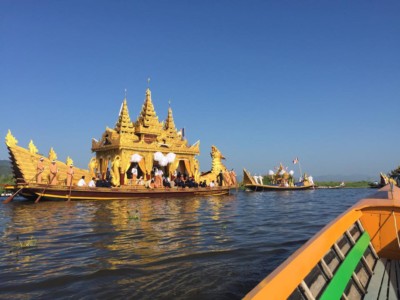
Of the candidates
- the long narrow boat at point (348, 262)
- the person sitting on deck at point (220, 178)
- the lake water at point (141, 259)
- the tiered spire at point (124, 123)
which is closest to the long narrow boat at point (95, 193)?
the tiered spire at point (124, 123)

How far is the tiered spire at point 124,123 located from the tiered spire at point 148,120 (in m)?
1.06

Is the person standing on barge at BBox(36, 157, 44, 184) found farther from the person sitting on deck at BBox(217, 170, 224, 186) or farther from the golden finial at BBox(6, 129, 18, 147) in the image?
the person sitting on deck at BBox(217, 170, 224, 186)

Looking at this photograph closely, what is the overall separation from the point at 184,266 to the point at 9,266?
9.63ft

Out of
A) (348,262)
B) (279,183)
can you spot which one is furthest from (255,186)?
(348,262)

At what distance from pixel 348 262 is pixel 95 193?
18.8 m

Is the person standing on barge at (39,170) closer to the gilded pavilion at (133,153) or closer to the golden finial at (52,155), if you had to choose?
the gilded pavilion at (133,153)

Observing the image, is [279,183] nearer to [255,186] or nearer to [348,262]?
[255,186]

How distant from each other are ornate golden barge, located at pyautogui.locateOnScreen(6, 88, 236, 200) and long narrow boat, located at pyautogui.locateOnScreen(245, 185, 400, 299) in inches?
707

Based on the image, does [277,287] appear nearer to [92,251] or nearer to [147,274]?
[147,274]

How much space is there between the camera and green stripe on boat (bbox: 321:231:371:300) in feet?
9.38

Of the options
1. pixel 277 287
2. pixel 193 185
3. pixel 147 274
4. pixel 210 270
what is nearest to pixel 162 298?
pixel 147 274

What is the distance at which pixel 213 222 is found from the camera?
1056cm

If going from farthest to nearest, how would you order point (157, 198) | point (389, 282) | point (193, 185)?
point (193, 185)
point (157, 198)
point (389, 282)

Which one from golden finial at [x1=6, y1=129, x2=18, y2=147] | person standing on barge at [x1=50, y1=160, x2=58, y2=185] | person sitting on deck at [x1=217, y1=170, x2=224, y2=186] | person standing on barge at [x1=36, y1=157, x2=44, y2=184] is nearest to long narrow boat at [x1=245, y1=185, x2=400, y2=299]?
person standing on barge at [x1=50, y1=160, x2=58, y2=185]
